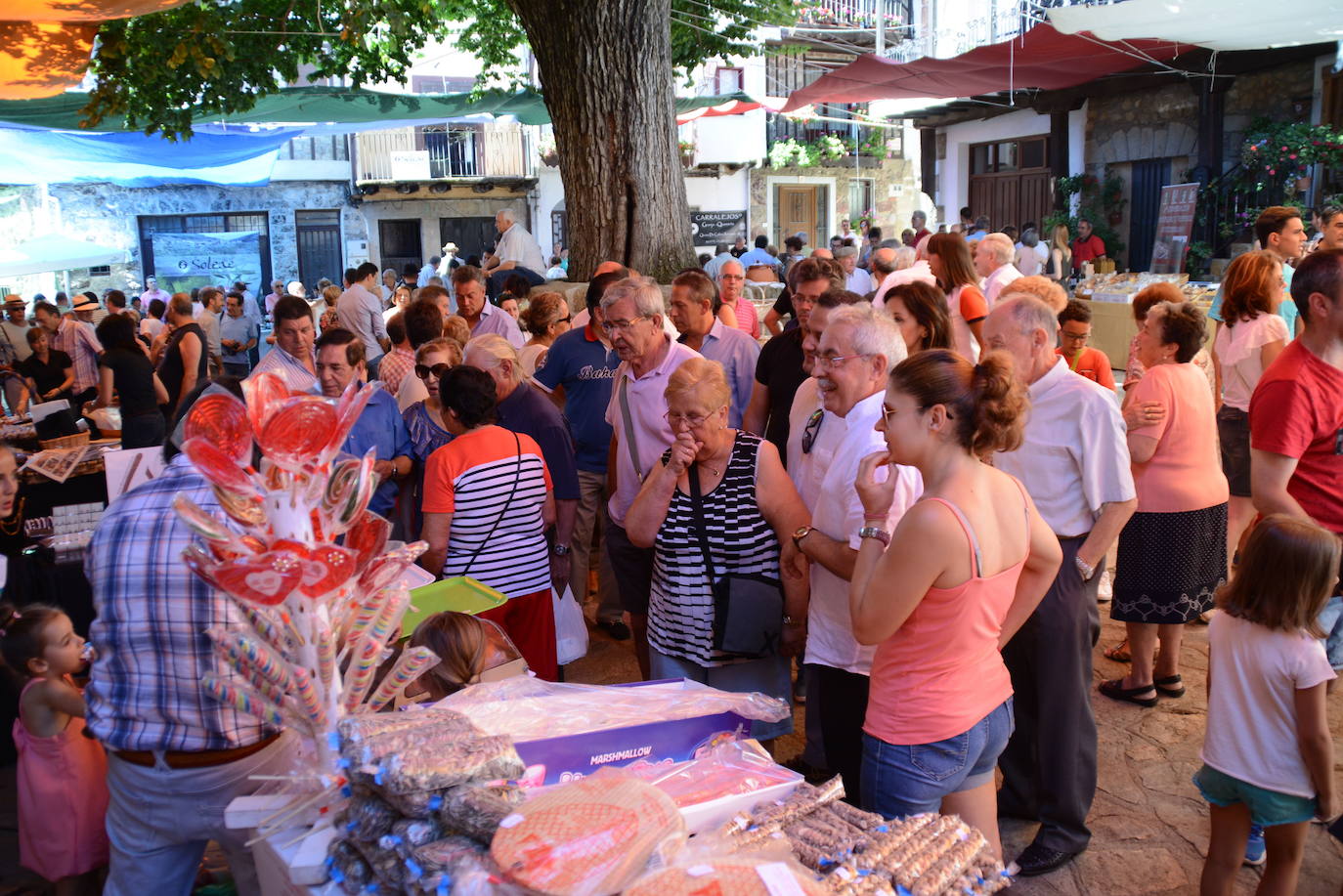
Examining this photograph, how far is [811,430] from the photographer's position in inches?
132

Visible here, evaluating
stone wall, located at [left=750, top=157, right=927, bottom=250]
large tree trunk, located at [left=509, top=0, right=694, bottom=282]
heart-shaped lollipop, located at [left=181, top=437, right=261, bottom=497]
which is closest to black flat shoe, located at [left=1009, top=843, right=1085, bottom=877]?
heart-shaped lollipop, located at [left=181, top=437, right=261, bottom=497]

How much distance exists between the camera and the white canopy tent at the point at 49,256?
49.1ft

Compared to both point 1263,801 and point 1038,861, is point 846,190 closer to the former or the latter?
point 1038,861

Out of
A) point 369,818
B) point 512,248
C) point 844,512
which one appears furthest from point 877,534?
point 512,248

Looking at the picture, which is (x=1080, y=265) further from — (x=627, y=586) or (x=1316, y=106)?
(x=627, y=586)

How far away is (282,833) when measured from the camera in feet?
6.18

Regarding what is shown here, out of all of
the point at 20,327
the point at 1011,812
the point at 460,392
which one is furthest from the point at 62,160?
the point at 1011,812

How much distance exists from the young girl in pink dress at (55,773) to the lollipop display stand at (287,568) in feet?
4.15

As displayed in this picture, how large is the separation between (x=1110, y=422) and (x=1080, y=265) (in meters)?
13.6

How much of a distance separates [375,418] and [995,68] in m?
11.2

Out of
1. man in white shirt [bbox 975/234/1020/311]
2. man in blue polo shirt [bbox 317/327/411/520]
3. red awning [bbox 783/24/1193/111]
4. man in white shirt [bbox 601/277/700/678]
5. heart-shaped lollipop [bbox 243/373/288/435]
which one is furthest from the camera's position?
red awning [bbox 783/24/1193/111]

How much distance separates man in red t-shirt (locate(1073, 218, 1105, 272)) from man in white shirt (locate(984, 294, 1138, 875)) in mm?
13524

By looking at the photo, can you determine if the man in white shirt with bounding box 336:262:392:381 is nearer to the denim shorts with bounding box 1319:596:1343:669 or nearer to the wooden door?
the denim shorts with bounding box 1319:596:1343:669

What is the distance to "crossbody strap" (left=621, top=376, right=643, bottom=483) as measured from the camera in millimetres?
4125
